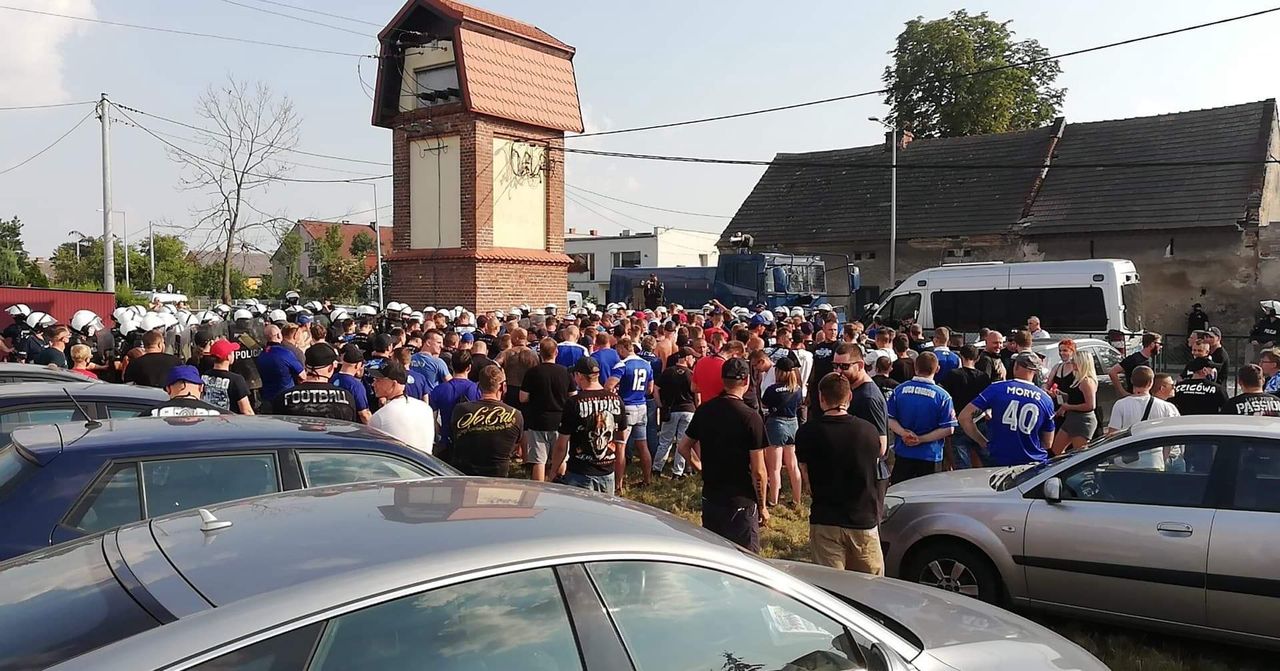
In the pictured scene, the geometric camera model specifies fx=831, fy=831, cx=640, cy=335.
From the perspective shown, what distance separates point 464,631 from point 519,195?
1598 cm

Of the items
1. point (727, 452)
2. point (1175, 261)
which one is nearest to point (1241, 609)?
point (727, 452)

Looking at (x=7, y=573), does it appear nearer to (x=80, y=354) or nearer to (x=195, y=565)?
(x=195, y=565)

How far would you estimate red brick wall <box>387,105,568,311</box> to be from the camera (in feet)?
54.1

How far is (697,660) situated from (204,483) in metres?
2.60

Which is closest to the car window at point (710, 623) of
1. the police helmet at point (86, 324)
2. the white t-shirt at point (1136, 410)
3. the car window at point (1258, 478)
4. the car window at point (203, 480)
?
the car window at point (203, 480)

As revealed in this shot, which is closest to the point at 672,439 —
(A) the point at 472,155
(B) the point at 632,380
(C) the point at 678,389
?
(C) the point at 678,389

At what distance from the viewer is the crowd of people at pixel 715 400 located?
540 centimetres

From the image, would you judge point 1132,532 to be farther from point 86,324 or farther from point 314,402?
point 86,324

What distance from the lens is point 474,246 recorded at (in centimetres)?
1647

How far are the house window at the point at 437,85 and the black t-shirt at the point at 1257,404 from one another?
1392 centimetres

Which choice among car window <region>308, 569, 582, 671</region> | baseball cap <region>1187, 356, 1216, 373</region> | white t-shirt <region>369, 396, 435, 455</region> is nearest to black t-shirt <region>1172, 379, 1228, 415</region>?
baseball cap <region>1187, 356, 1216, 373</region>

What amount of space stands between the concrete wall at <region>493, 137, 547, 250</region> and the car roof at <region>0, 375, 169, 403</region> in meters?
11.4

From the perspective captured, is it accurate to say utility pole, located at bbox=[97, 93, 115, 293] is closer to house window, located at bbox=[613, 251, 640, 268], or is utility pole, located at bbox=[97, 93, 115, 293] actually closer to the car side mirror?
the car side mirror

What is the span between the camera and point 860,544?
4914 mm
